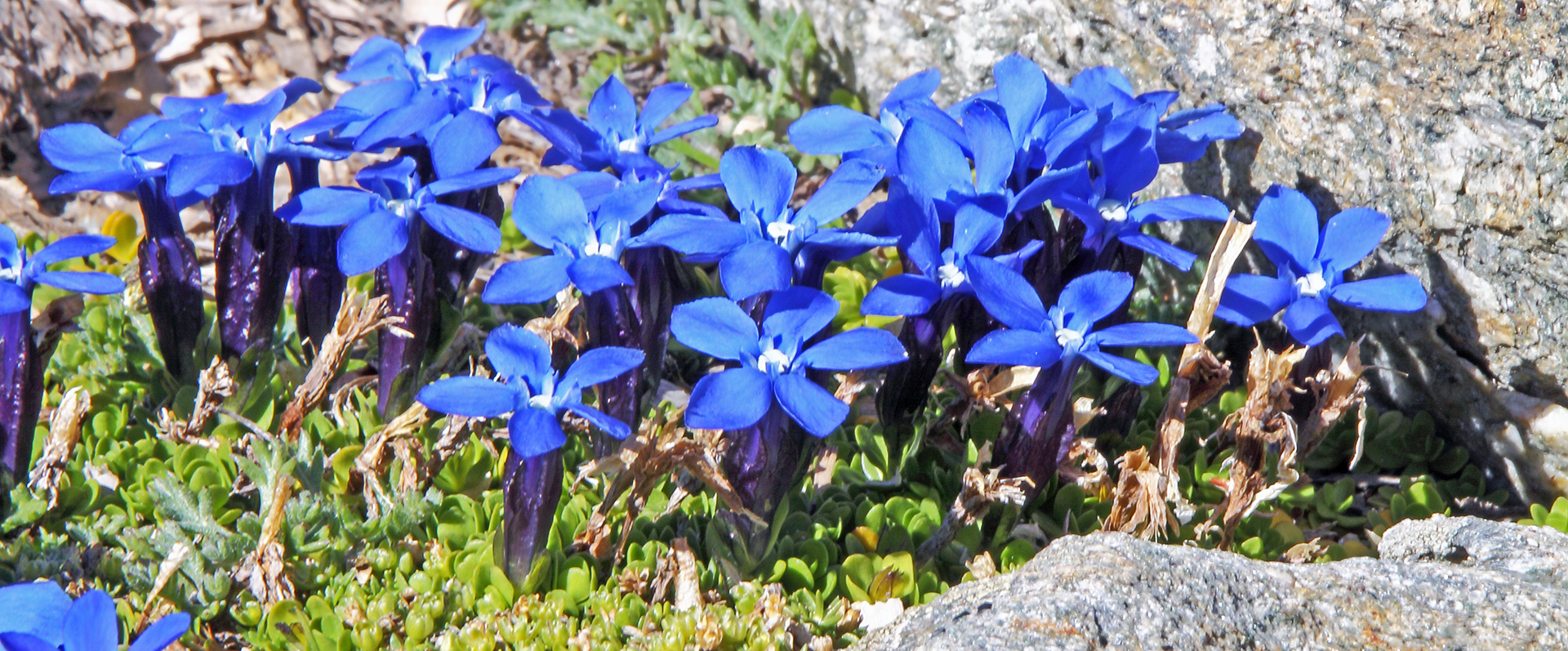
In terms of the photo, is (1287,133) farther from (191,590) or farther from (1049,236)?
(191,590)

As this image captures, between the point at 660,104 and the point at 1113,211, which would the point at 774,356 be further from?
the point at 660,104

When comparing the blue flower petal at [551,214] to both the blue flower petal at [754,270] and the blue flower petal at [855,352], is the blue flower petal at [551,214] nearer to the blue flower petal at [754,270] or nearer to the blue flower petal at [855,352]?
the blue flower petal at [754,270]

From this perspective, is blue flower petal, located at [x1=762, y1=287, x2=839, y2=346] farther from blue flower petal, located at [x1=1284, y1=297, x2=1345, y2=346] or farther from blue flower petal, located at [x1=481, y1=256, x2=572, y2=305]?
blue flower petal, located at [x1=1284, y1=297, x2=1345, y2=346]

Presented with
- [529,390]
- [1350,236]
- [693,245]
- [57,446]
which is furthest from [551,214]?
[1350,236]

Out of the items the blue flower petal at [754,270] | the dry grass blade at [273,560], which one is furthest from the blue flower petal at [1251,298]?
the dry grass blade at [273,560]

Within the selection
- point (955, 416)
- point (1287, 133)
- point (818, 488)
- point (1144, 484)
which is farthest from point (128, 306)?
point (1287, 133)
